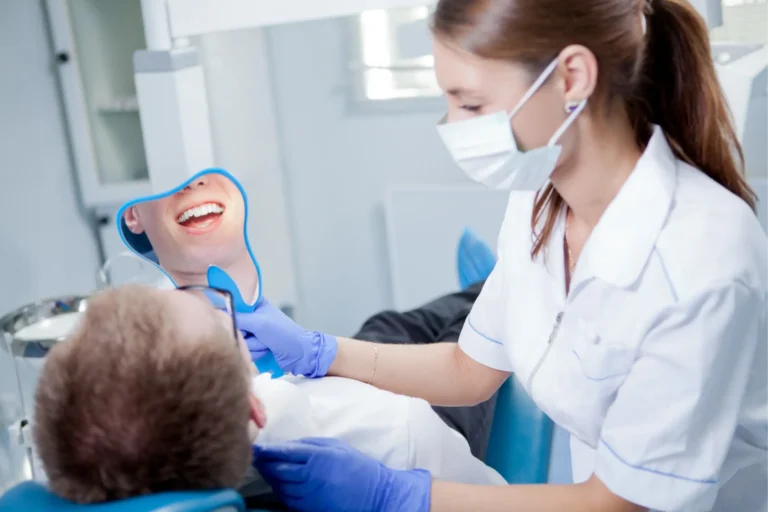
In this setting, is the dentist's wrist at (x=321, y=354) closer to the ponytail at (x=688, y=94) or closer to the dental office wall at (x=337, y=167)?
the ponytail at (x=688, y=94)

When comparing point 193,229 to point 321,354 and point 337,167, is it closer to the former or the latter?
point 321,354

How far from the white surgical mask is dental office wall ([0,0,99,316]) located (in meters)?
1.62

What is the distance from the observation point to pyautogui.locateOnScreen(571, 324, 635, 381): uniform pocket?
1.00 meters

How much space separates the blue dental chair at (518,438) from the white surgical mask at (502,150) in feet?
1.53

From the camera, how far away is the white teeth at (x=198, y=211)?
121 centimetres

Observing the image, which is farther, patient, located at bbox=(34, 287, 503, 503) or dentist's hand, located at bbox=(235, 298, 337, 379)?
dentist's hand, located at bbox=(235, 298, 337, 379)

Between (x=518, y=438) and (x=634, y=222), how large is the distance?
1.80 feet

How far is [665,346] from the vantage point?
95cm

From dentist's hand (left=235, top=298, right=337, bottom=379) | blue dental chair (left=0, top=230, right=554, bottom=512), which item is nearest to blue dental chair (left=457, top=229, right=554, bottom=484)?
blue dental chair (left=0, top=230, right=554, bottom=512)

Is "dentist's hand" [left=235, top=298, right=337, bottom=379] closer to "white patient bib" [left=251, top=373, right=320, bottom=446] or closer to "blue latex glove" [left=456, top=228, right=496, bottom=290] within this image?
"white patient bib" [left=251, top=373, right=320, bottom=446]

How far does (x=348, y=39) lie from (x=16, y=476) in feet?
5.99

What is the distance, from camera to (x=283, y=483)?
0.99 m

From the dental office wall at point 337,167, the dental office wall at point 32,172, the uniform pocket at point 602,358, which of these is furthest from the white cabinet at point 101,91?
the uniform pocket at point 602,358

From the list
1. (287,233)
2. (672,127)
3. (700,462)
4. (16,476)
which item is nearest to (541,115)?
(672,127)
